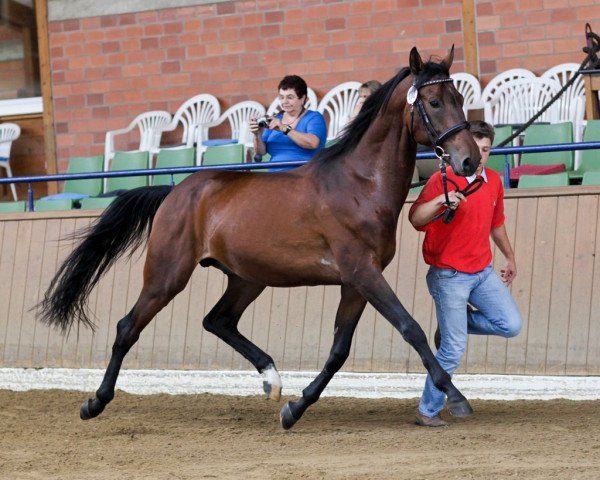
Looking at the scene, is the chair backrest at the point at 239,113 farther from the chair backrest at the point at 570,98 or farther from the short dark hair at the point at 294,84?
the short dark hair at the point at 294,84

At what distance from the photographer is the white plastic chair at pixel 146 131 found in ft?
41.8

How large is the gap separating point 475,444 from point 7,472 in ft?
7.78

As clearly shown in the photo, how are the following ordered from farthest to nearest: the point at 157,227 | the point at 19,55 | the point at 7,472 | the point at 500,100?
the point at 19,55 < the point at 500,100 < the point at 157,227 < the point at 7,472

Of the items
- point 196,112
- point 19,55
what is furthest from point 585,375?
point 19,55

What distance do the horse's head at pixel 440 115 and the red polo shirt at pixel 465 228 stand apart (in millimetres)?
326

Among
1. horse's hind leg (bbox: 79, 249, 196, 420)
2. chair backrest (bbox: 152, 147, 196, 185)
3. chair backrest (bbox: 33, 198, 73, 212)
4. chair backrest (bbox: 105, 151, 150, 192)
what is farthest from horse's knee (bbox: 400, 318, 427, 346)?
chair backrest (bbox: 105, 151, 150, 192)

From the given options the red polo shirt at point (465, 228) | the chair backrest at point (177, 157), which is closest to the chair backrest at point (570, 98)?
the chair backrest at point (177, 157)

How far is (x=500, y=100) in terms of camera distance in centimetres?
1141

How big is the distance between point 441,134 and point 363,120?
68 centimetres

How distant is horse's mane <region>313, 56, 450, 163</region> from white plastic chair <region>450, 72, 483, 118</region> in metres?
5.39

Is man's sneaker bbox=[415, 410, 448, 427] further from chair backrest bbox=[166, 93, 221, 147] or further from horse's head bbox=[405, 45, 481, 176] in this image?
chair backrest bbox=[166, 93, 221, 147]

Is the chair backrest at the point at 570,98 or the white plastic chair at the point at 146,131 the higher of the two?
→ the chair backrest at the point at 570,98

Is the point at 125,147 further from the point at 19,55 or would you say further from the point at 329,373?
the point at 329,373

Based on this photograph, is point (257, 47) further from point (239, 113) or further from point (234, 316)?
point (234, 316)
